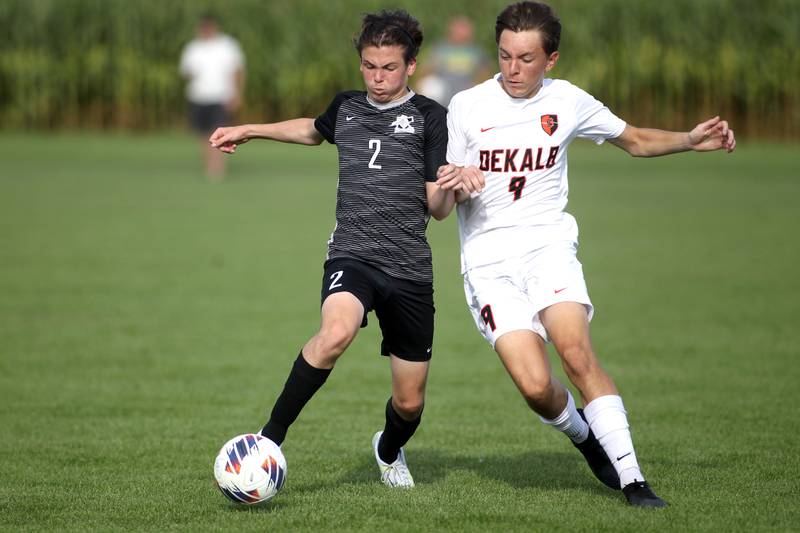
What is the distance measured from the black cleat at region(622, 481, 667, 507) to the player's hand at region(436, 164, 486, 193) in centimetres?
151

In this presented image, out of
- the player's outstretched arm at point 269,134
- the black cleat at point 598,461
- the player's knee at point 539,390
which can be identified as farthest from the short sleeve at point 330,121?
the black cleat at point 598,461

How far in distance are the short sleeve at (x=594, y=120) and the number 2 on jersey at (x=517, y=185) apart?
0.40 meters

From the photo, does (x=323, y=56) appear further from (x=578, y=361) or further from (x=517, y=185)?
(x=578, y=361)

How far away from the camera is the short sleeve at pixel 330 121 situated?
638 centimetres

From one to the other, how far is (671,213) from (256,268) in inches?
289

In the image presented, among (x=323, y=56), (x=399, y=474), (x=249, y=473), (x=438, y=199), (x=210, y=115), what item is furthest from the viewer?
(x=323, y=56)

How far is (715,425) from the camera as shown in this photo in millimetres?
7781

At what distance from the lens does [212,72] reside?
918 inches

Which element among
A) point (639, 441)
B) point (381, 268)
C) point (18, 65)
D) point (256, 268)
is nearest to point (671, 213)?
point (256, 268)

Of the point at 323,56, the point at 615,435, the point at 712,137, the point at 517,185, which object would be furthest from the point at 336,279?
the point at 323,56

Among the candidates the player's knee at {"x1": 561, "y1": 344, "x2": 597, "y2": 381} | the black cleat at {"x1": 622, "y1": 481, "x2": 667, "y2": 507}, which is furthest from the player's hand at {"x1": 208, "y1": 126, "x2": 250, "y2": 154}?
the black cleat at {"x1": 622, "y1": 481, "x2": 667, "y2": 507}

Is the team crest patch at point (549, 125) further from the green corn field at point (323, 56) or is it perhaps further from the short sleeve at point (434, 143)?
the green corn field at point (323, 56)

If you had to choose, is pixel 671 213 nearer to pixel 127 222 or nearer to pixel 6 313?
pixel 127 222

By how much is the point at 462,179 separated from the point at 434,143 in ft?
1.26
